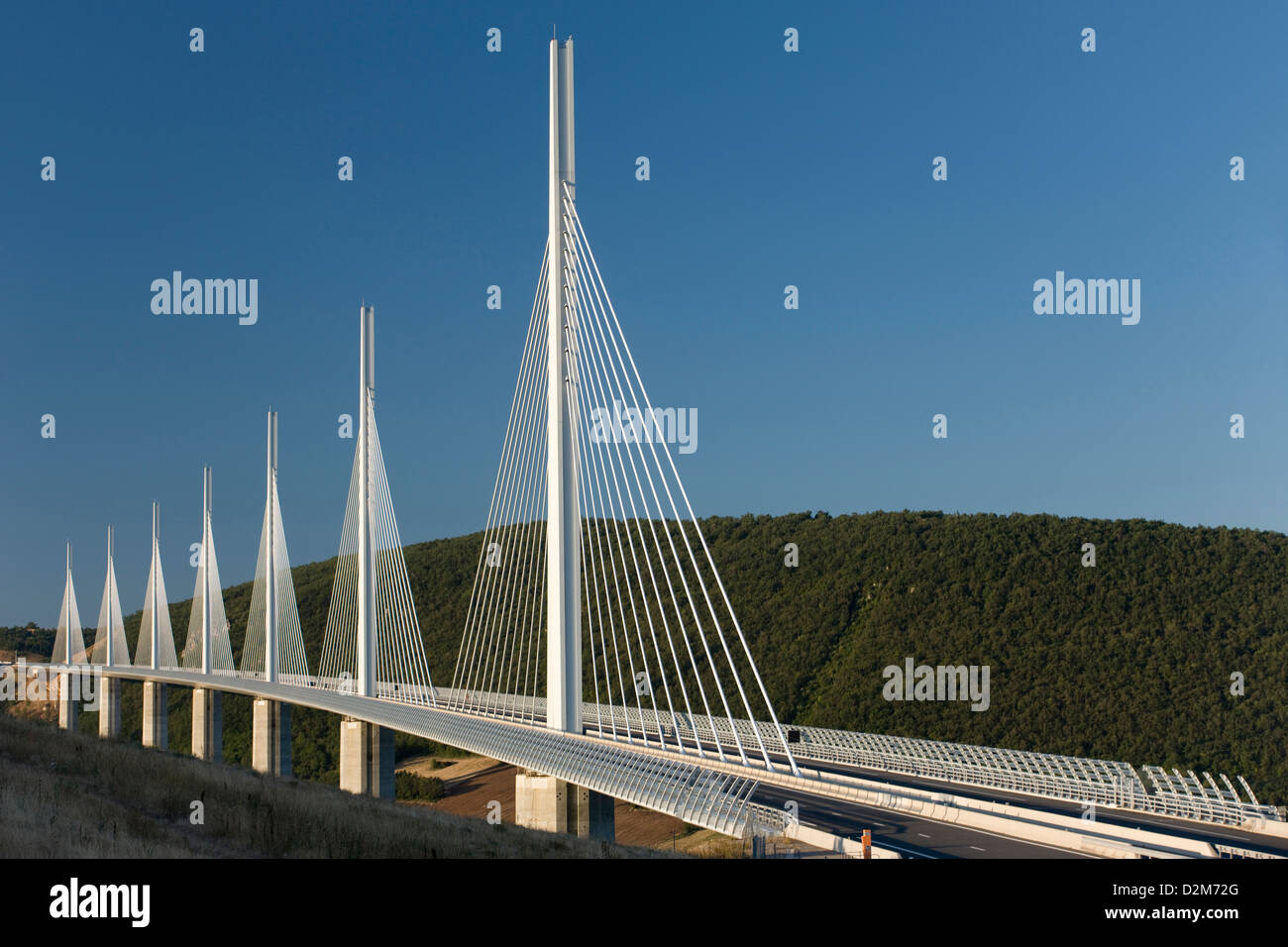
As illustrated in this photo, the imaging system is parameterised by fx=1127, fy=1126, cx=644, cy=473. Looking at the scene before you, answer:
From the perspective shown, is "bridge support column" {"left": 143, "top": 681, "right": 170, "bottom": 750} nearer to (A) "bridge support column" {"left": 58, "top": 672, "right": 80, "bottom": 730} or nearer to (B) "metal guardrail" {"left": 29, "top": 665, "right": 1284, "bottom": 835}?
(A) "bridge support column" {"left": 58, "top": 672, "right": 80, "bottom": 730}

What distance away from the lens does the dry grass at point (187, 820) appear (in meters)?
11.5

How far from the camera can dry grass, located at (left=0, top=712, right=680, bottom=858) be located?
1149cm

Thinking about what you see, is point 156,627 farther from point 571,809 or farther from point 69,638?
point 571,809

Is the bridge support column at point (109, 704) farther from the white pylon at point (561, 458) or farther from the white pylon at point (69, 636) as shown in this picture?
the white pylon at point (561, 458)

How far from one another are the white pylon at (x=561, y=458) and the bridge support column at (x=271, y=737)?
123 ft

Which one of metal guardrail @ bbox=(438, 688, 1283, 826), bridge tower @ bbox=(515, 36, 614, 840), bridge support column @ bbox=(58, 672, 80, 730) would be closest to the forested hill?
metal guardrail @ bbox=(438, 688, 1283, 826)

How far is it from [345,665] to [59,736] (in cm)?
3730

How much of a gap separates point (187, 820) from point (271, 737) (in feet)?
154

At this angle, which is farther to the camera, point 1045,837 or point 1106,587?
point 1106,587

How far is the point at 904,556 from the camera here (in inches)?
3000

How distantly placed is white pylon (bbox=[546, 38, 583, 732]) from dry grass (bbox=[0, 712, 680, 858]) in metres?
5.07

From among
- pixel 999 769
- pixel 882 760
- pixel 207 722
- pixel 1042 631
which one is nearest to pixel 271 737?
pixel 207 722
